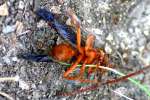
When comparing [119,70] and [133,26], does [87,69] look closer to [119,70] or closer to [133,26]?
[119,70]

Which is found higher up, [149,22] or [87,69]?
[149,22]

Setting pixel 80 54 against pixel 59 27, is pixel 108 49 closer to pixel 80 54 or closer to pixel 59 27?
pixel 80 54

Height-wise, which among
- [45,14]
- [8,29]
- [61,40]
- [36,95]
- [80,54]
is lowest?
[36,95]

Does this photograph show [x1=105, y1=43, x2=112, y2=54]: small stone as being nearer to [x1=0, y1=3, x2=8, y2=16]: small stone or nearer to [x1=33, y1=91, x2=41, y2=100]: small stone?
[x1=33, y1=91, x2=41, y2=100]: small stone

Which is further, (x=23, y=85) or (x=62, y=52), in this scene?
(x=23, y=85)

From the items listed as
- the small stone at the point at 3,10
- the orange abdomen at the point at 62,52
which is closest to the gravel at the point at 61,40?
the small stone at the point at 3,10

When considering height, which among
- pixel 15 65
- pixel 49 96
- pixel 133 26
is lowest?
pixel 49 96

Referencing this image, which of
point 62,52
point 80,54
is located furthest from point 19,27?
point 80,54

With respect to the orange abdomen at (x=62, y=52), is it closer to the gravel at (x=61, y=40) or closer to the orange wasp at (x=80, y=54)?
the orange wasp at (x=80, y=54)

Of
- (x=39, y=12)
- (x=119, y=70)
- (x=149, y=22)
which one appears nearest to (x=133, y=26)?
(x=149, y=22)

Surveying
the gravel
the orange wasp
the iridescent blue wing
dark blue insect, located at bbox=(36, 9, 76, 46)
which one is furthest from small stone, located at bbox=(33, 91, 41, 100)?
the iridescent blue wing

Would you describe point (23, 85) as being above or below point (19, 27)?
below
